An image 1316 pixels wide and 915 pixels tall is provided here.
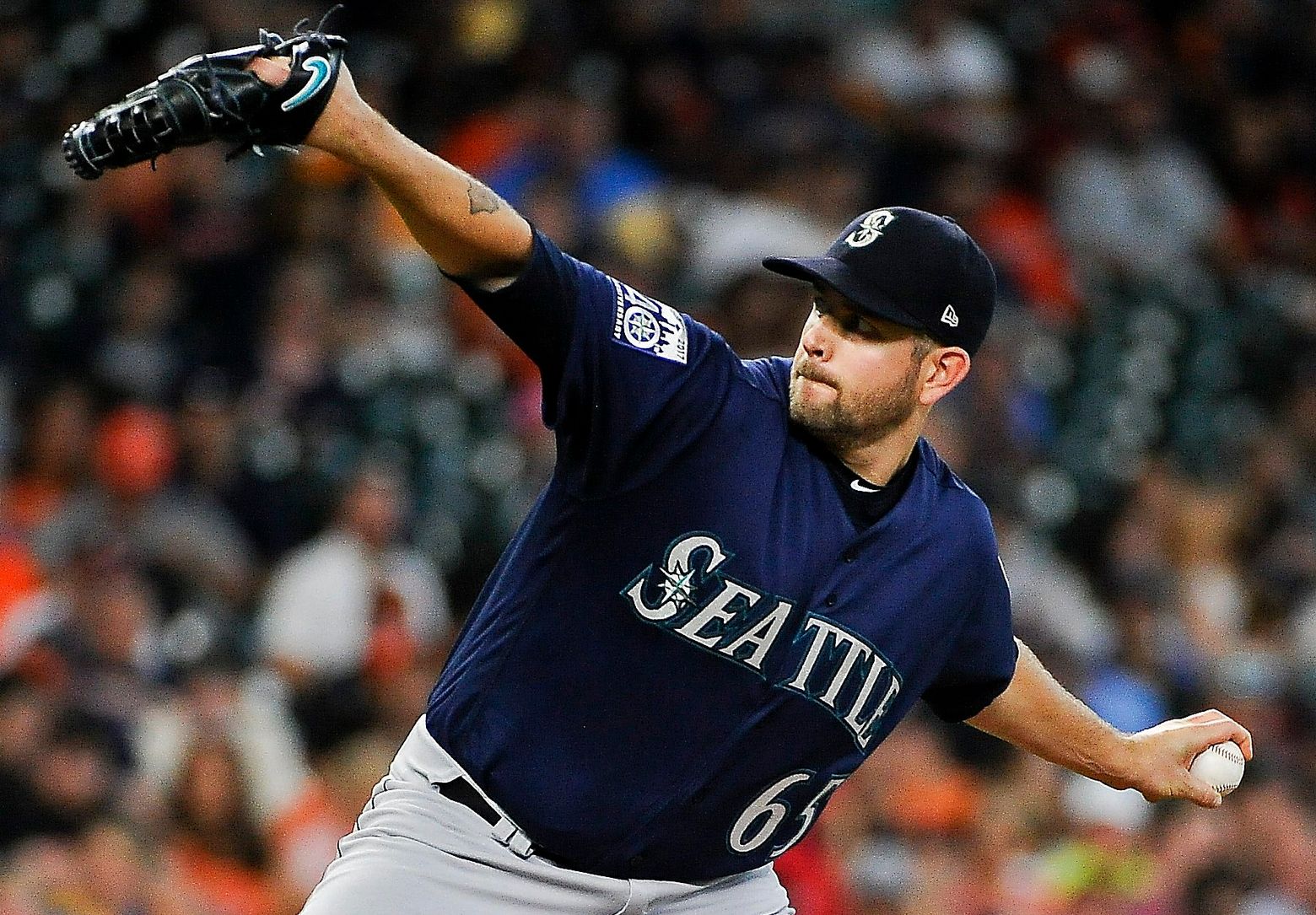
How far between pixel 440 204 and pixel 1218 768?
1985 millimetres

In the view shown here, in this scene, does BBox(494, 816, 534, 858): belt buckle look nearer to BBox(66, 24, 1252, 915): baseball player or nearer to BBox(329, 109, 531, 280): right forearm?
BBox(66, 24, 1252, 915): baseball player

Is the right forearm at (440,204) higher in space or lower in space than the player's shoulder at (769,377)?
higher

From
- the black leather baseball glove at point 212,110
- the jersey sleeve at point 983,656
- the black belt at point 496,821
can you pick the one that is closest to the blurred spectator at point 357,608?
the jersey sleeve at point 983,656

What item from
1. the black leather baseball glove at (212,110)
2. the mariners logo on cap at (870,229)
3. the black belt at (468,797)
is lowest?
the black belt at (468,797)

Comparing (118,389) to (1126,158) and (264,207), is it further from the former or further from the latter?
(1126,158)

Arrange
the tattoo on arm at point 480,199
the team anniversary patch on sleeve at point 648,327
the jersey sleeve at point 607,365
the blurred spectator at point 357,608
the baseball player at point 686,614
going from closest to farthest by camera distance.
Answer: the tattoo on arm at point 480,199
the jersey sleeve at point 607,365
the team anniversary patch on sleeve at point 648,327
the baseball player at point 686,614
the blurred spectator at point 357,608

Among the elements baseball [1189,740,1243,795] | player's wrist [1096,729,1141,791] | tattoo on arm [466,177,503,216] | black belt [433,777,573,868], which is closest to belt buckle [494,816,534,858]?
black belt [433,777,573,868]

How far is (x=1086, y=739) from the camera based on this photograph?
3.77m

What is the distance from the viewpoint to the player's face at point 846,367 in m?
3.31

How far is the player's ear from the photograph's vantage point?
11.2 feet

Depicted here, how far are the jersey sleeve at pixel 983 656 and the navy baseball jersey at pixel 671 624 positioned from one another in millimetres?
203

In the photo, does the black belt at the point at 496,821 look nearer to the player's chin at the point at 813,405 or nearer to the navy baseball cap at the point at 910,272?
the player's chin at the point at 813,405

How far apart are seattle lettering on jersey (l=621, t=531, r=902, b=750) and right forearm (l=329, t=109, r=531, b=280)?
602 mm

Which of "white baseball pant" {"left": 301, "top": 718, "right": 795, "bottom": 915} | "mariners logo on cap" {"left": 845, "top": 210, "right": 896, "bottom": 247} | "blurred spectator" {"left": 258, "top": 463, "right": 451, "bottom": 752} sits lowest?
"blurred spectator" {"left": 258, "top": 463, "right": 451, "bottom": 752}
